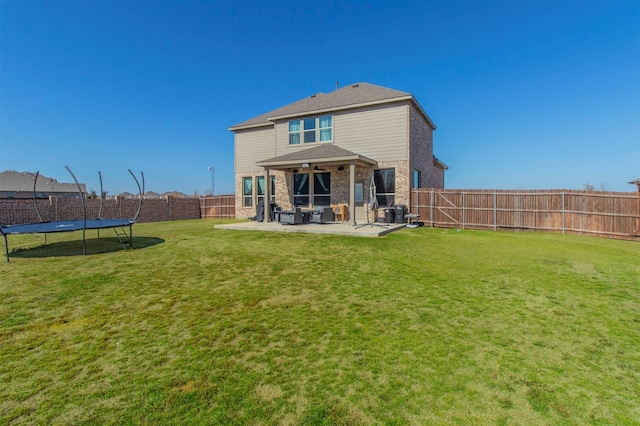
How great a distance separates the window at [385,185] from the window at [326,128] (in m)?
3.35

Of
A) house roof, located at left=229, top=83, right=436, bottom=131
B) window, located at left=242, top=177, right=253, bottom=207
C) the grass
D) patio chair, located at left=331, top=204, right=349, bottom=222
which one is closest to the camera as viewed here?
the grass

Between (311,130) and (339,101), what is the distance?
2.17 meters

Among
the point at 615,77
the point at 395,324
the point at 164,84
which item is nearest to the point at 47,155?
the point at 164,84

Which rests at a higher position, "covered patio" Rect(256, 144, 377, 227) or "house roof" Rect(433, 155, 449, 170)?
"house roof" Rect(433, 155, 449, 170)

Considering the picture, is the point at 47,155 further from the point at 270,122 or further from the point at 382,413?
the point at 382,413

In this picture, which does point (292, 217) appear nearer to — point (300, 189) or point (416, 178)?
point (300, 189)

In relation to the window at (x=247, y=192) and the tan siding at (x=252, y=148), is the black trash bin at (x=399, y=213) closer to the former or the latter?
the tan siding at (x=252, y=148)

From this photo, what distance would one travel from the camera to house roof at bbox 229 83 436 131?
44.6 feet

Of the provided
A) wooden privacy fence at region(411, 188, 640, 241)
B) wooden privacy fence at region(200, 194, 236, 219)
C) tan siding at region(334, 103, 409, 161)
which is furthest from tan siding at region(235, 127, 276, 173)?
wooden privacy fence at region(411, 188, 640, 241)

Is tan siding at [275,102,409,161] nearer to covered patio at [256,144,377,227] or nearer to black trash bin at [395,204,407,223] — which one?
covered patio at [256,144,377,227]

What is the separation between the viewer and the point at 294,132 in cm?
1587

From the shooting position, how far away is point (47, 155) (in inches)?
984

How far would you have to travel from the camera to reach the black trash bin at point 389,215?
13.1 m

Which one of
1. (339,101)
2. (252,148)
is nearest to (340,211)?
(339,101)
